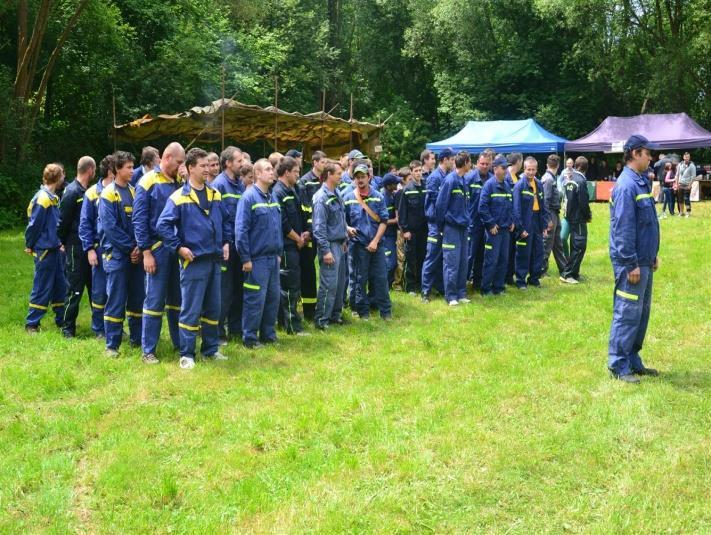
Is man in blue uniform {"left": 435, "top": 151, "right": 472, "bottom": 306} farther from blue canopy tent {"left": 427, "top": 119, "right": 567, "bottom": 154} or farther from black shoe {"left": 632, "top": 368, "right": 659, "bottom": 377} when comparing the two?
blue canopy tent {"left": 427, "top": 119, "right": 567, "bottom": 154}

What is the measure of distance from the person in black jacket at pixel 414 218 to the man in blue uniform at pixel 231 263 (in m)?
2.97

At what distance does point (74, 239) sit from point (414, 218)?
4.73 m

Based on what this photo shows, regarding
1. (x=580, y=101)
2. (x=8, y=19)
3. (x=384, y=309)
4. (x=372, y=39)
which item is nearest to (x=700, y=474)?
(x=384, y=309)

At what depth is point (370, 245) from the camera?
9.02 m

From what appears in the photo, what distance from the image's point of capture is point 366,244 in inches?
358

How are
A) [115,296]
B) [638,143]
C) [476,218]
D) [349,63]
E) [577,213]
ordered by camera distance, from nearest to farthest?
1. [638,143]
2. [115,296]
3. [476,218]
4. [577,213]
5. [349,63]

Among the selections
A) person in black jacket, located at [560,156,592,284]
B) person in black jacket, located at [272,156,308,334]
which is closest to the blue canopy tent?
person in black jacket, located at [560,156,592,284]

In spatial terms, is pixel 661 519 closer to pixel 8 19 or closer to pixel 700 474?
pixel 700 474

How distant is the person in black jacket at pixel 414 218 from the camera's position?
10.3m

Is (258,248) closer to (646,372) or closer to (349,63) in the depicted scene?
(646,372)

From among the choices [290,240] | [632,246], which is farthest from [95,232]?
[632,246]

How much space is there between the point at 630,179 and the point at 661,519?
3.23 metres

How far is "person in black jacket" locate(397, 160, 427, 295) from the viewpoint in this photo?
10281 mm

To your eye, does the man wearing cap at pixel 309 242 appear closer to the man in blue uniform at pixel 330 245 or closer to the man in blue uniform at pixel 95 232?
the man in blue uniform at pixel 330 245
